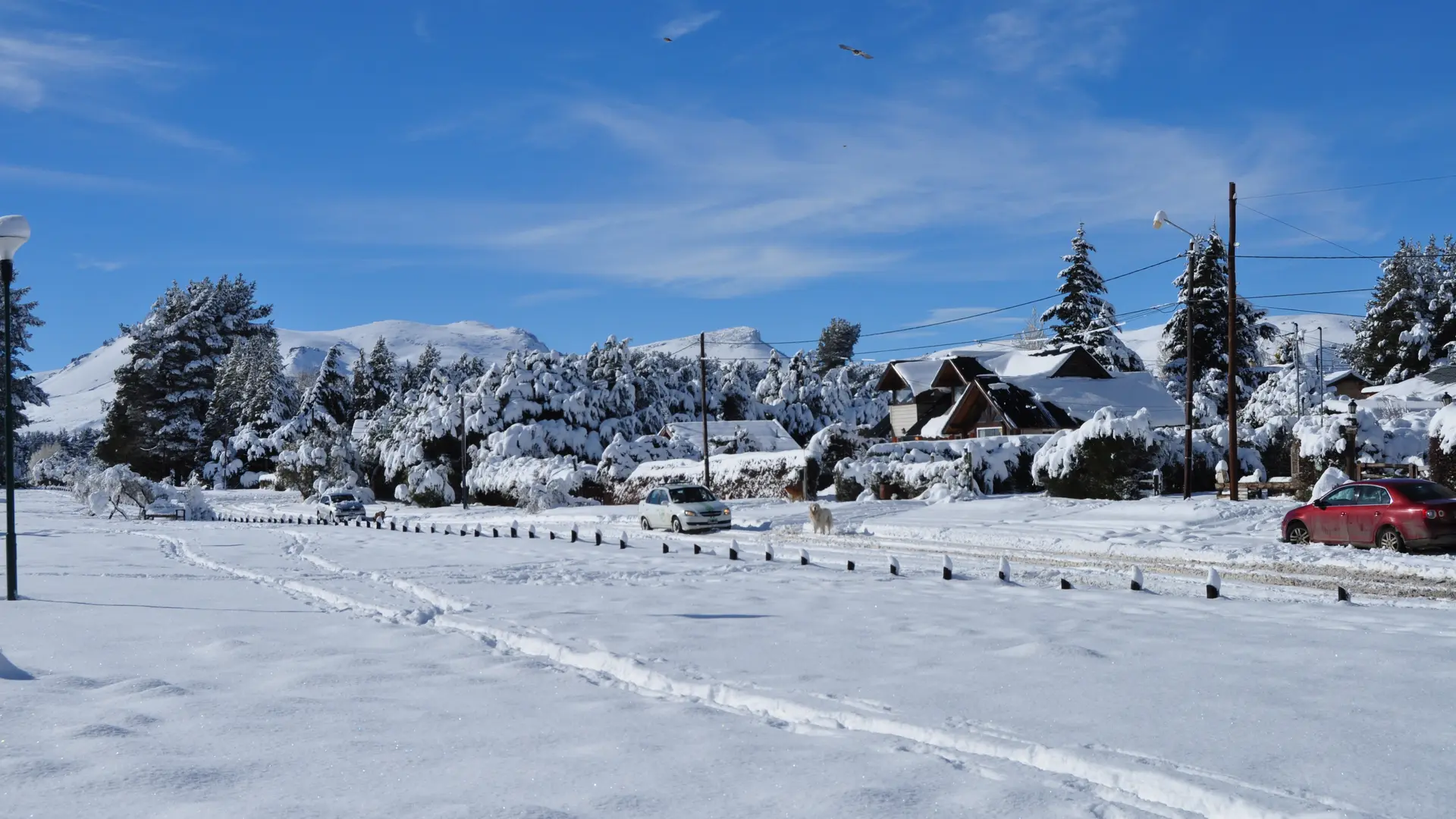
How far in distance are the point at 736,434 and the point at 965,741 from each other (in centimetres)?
5096

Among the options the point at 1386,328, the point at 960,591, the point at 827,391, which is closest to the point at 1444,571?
the point at 960,591

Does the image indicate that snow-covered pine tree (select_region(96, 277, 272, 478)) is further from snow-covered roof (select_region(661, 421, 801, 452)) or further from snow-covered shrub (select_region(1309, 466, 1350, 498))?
snow-covered shrub (select_region(1309, 466, 1350, 498))

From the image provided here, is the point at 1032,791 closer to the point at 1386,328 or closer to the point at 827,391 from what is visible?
the point at 827,391

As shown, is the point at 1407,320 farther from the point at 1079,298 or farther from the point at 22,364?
the point at 22,364

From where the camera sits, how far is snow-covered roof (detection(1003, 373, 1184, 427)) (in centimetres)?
5272

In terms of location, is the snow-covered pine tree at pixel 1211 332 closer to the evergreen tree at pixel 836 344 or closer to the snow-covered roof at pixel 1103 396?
the snow-covered roof at pixel 1103 396

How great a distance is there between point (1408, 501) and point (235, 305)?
104m

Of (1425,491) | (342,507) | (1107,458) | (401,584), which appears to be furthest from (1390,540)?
(342,507)

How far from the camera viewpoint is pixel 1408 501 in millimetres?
19375

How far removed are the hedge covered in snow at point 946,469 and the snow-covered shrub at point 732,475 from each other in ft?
9.58

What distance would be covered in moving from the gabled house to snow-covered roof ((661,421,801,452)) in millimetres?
6934

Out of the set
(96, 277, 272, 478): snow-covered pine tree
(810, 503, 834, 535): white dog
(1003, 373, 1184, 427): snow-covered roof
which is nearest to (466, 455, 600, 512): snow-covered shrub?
(810, 503, 834, 535): white dog

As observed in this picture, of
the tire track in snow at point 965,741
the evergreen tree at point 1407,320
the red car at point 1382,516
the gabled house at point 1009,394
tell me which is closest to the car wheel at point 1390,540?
the red car at point 1382,516

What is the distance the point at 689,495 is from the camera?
33.1 metres
